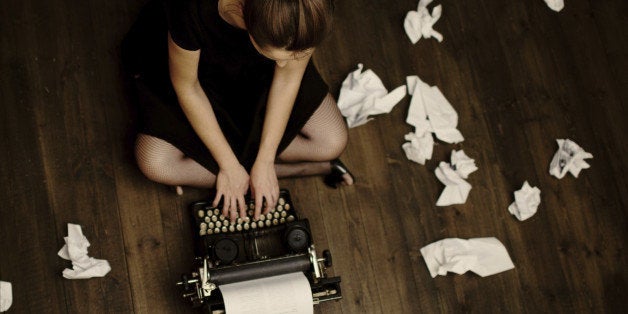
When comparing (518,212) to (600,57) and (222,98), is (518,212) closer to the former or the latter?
(600,57)

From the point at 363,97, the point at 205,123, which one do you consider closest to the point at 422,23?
the point at 363,97

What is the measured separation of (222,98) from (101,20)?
0.76m

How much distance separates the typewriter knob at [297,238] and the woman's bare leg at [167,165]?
1.15 feet

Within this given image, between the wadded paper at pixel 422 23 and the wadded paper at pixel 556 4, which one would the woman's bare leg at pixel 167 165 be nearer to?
the wadded paper at pixel 422 23

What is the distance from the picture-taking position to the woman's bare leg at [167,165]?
94.6 inches

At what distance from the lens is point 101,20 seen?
109 inches

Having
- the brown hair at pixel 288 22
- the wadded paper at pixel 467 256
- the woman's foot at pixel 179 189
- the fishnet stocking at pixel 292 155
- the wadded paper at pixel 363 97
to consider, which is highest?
the wadded paper at pixel 363 97

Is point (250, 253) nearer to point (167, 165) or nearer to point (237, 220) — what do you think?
point (237, 220)

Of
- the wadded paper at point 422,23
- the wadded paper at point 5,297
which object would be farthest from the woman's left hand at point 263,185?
the wadded paper at point 422,23

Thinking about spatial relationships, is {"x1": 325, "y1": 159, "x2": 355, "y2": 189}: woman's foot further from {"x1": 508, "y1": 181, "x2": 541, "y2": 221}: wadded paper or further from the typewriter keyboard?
{"x1": 508, "y1": 181, "x2": 541, "y2": 221}: wadded paper

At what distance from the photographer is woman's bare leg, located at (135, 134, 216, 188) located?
240cm

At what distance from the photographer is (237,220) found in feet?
8.00

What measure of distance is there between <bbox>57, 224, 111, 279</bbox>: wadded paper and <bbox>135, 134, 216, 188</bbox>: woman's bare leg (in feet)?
1.12

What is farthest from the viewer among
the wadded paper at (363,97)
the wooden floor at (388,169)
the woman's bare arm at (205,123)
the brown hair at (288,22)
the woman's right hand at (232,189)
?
the wadded paper at (363,97)
